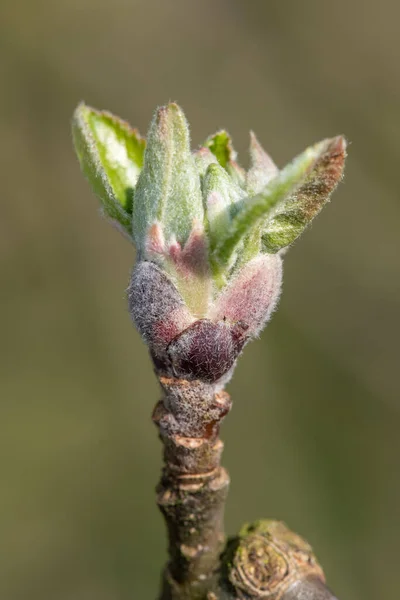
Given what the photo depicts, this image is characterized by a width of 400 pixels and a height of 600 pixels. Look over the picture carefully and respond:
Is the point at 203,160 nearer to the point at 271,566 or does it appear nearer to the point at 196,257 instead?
the point at 196,257

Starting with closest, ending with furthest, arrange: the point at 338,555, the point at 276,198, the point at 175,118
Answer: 1. the point at 276,198
2. the point at 175,118
3. the point at 338,555

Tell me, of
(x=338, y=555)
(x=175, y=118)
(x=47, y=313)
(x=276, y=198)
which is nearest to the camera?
(x=276, y=198)

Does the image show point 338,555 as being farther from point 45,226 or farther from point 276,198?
point 276,198

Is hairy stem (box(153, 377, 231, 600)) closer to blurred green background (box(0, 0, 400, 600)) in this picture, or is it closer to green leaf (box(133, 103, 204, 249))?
green leaf (box(133, 103, 204, 249))

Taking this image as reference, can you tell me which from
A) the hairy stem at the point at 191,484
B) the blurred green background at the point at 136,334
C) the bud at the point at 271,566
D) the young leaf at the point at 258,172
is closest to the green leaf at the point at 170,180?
the young leaf at the point at 258,172

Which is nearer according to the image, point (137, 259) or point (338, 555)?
point (137, 259)

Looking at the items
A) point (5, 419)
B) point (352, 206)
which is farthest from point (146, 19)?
point (5, 419)

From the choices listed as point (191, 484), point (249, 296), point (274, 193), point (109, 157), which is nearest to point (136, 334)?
point (109, 157)
